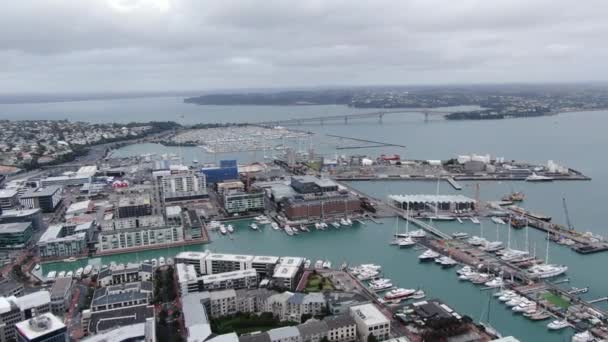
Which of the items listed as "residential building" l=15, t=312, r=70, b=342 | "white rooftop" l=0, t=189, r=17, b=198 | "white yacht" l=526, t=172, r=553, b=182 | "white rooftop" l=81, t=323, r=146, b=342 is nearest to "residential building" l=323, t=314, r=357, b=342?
"white rooftop" l=81, t=323, r=146, b=342

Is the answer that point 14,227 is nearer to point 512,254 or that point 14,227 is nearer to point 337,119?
point 512,254

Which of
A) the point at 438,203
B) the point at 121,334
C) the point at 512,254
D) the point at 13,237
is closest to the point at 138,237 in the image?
the point at 13,237

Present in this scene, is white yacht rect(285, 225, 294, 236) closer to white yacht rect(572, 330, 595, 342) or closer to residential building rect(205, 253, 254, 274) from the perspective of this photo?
residential building rect(205, 253, 254, 274)

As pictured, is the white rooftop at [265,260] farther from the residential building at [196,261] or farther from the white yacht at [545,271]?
the white yacht at [545,271]

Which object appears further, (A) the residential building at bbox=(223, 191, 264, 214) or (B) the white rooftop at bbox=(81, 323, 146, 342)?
(A) the residential building at bbox=(223, 191, 264, 214)

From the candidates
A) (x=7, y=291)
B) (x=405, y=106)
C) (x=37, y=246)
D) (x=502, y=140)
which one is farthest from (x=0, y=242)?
(x=405, y=106)

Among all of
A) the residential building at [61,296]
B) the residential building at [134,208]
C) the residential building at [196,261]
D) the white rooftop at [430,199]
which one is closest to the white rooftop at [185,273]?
the residential building at [196,261]
